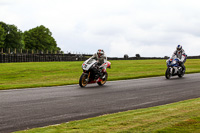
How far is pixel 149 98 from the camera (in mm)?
10805

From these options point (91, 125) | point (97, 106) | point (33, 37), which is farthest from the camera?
point (33, 37)

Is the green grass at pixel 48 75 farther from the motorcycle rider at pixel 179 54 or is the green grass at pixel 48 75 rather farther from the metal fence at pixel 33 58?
the metal fence at pixel 33 58

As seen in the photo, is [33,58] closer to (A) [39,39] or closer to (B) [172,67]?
(B) [172,67]

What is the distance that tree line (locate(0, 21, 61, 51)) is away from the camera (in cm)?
8775

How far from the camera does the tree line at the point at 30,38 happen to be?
87750mm

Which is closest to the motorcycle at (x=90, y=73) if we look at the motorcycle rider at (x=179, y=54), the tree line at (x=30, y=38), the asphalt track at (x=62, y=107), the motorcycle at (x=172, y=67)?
the asphalt track at (x=62, y=107)

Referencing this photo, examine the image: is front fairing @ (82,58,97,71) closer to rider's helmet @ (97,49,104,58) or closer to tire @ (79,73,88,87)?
tire @ (79,73,88,87)

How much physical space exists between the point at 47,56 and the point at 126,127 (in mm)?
57397

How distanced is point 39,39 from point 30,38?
3.58 metres

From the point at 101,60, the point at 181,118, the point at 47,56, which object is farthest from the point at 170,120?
the point at 47,56

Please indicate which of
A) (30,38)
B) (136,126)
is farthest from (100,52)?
(30,38)

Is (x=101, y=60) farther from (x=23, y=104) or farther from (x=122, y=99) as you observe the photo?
(x=23, y=104)

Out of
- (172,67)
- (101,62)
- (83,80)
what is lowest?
(83,80)

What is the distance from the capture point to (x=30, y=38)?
101688 millimetres
